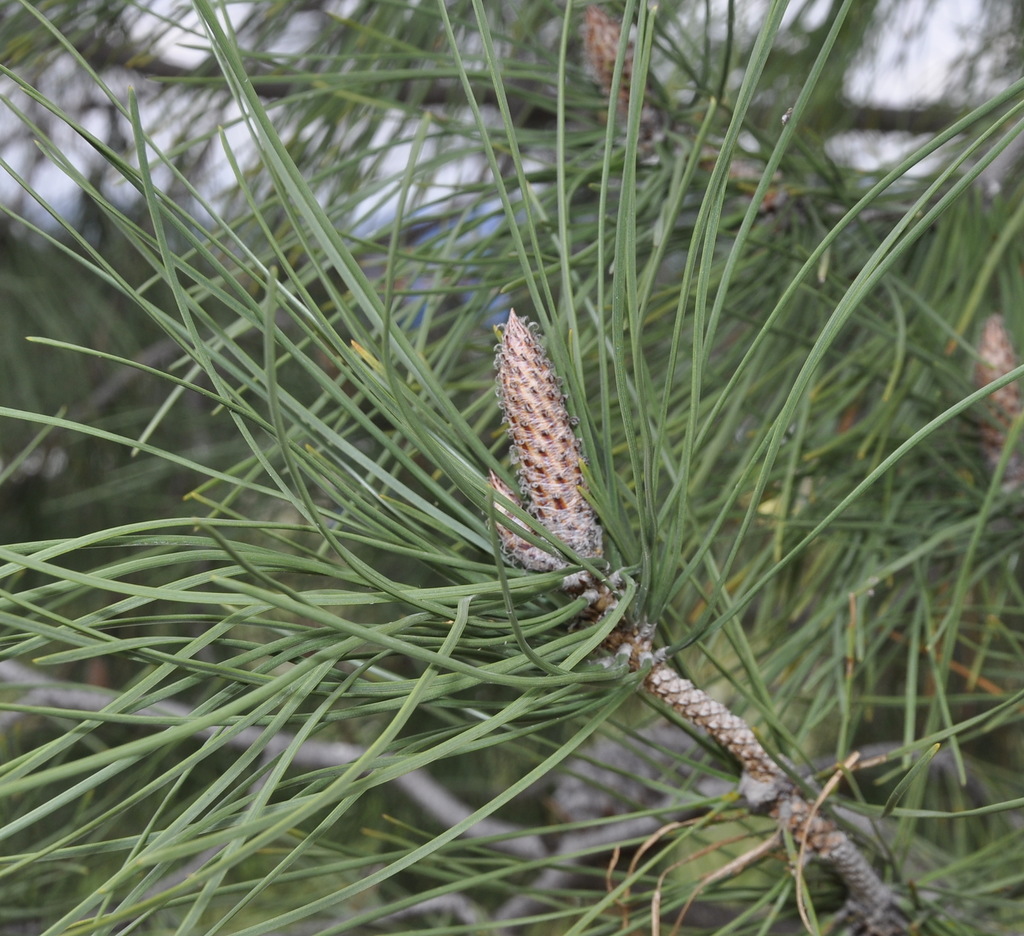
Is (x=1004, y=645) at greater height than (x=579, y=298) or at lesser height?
lesser

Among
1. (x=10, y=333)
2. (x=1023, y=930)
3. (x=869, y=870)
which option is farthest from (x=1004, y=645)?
(x=10, y=333)

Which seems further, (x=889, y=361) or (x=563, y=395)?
(x=889, y=361)

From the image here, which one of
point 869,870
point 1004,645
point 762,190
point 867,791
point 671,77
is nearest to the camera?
point 762,190

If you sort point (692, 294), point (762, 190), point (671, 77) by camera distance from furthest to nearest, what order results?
point (671, 77) < point (692, 294) < point (762, 190)

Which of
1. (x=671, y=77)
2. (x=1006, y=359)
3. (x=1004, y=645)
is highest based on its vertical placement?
(x=671, y=77)

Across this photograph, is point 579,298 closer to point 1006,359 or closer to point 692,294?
point 692,294
